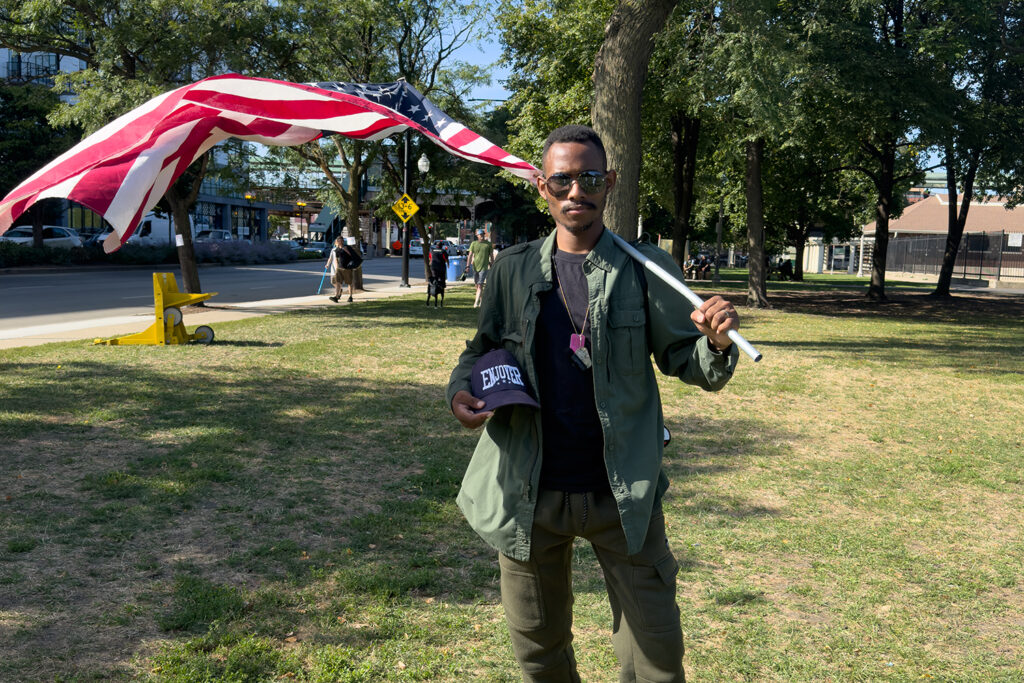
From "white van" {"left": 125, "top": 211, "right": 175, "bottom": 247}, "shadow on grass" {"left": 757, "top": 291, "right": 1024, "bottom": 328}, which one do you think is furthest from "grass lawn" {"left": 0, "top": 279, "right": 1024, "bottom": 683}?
"white van" {"left": 125, "top": 211, "right": 175, "bottom": 247}

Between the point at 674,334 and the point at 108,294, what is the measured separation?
24.1 meters

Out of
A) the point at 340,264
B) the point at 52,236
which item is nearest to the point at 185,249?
the point at 340,264

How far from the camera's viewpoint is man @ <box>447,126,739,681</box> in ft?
8.46

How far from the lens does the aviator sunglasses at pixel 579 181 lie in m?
2.64

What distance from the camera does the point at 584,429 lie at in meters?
2.64

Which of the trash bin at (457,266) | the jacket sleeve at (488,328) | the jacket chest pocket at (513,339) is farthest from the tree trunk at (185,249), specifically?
the trash bin at (457,266)

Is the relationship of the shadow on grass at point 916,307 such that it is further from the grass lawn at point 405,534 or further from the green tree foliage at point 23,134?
the green tree foliage at point 23,134

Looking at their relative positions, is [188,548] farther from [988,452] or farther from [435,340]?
[435,340]

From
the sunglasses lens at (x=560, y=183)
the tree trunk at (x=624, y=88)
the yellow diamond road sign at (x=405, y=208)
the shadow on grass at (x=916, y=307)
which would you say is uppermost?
the tree trunk at (x=624, y=88)

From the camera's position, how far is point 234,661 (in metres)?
3.62

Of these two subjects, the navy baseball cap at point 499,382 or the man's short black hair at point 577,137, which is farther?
the man's short black hair at point 577,137

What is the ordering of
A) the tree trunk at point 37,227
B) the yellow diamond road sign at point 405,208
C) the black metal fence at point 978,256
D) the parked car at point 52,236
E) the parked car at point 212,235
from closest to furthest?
the yellow diamond road sign at point 405,208 → the tree trunk at point 37,227 → the parked car at point 52,236 → the black metal fence at point 978,256 → the parked car at point 212,235

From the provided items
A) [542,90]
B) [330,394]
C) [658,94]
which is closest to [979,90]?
[658,94]

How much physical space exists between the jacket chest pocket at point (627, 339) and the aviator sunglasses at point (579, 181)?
14.8 inches
